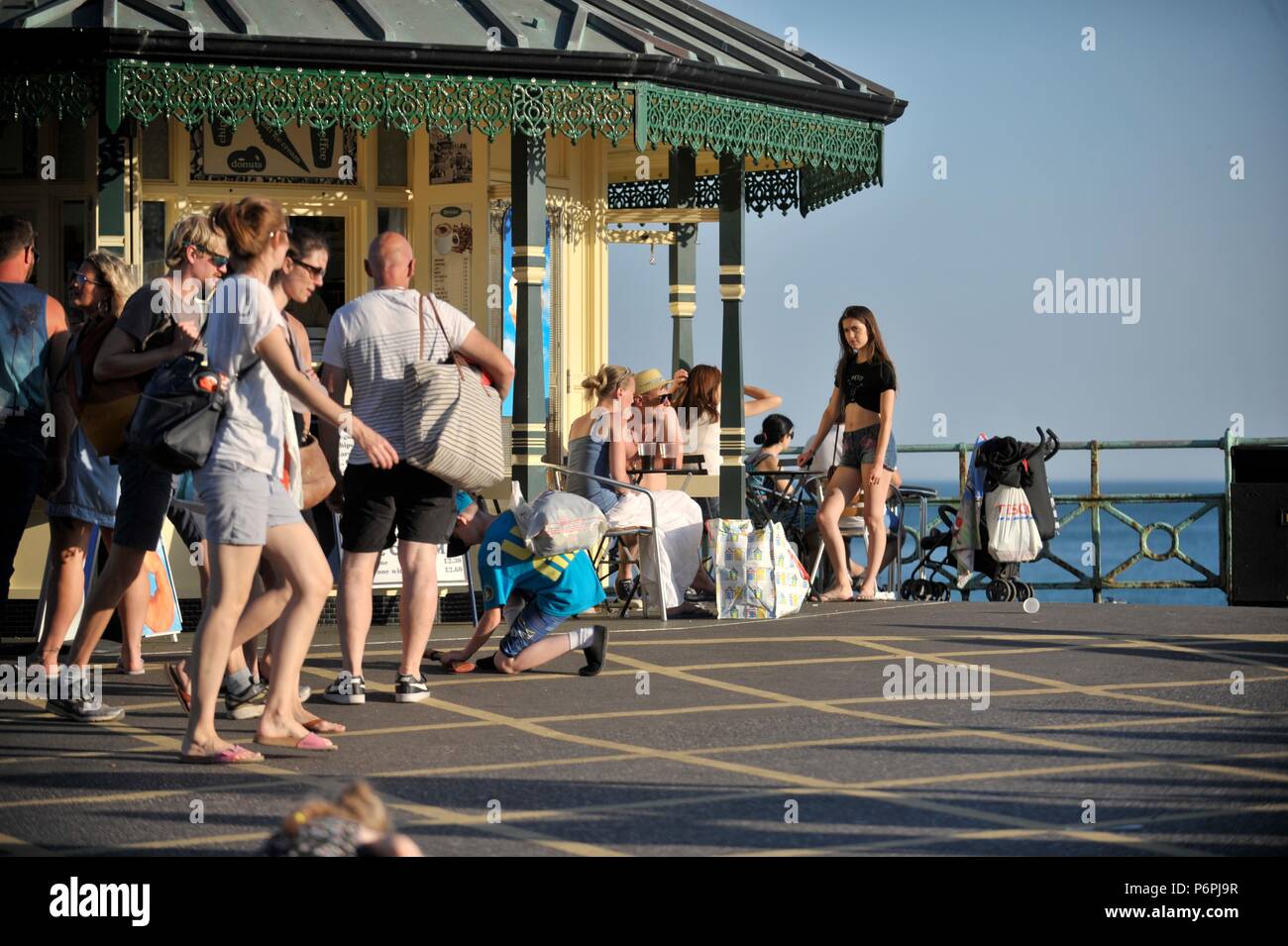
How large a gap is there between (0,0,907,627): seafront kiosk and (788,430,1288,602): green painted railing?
3331 millimetres

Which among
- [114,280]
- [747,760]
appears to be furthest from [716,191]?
[747,760]

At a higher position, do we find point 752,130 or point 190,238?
point 752,130

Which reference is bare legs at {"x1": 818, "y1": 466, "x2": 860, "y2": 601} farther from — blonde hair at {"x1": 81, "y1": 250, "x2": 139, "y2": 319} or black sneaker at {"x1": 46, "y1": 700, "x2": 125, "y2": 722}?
black sneaker at {"x1": 46, "y1": 700, "x2": 125, "y2": 722}

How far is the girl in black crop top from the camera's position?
43.5 feet

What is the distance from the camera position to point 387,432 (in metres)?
8.26

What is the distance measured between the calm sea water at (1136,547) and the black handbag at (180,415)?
28.0ft

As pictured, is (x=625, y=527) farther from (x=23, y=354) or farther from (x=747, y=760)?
(x=747, y=760)

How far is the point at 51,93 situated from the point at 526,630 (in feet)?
15.6

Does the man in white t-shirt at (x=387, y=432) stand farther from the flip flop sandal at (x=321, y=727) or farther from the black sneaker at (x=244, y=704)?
the flip flop sandal at (x=321, y=727)

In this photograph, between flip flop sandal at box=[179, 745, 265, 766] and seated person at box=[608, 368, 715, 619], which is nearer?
flip flop sandal at box=[179, 745, 265, 766]

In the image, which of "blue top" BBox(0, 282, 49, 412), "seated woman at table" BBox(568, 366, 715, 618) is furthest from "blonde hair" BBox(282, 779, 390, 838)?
"seated woman at table" BBox(568, 366, 715, 618)

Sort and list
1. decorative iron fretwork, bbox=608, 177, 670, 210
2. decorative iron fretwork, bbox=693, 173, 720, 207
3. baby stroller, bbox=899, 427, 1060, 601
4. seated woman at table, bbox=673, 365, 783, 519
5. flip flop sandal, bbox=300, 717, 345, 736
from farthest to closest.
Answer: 1. decorative iron fretwork, bbox=608, 177, 670, 210
2. decorative iron fretwork, bbox=693, 173, 720, 207
3. baby stroller, bbox=899, 427, 1060, 601
4. seated woman at table, bbox=673, 365, 783, 519
5. flip flop sandal, bbox=300, 717, 345, 736
